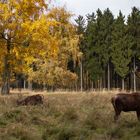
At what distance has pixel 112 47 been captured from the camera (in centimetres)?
6731

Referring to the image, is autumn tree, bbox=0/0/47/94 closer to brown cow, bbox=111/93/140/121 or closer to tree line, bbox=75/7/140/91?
brown cow, bbox=111/93/140/121

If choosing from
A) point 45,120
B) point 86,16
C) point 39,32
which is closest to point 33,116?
point 45,120

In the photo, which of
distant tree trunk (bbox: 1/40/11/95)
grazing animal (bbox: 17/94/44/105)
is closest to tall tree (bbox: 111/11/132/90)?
distant tree trunk (bbox: 1/40/11/95)

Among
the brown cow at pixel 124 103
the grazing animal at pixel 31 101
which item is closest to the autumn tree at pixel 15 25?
the grazing animal at pixel 31 101

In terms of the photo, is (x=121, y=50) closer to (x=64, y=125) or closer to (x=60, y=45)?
(x=60, y=45)

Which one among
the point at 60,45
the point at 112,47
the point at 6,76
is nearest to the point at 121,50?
the point at 112,47

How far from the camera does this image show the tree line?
2598 inches

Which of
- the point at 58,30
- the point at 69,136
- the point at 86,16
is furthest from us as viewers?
the point at 86,16

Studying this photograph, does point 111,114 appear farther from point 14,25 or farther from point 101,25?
point 101,25

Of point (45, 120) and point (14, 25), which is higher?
point (14, 25)

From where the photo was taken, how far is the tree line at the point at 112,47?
65981 millimetres

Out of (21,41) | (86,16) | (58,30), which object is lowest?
(21,41)

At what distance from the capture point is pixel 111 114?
17.4 m

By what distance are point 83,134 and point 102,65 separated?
58759mm
